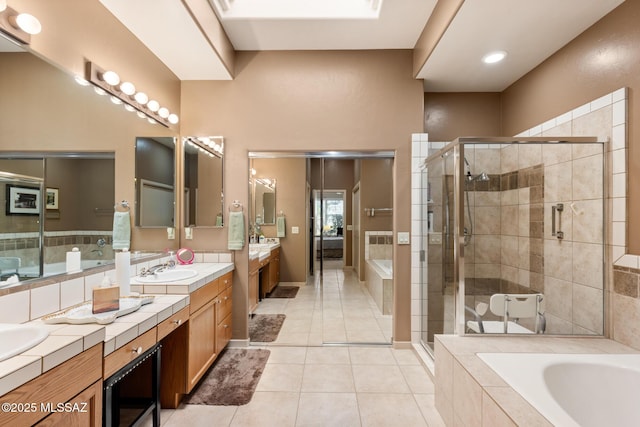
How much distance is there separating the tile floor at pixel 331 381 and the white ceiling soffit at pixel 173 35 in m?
2.49

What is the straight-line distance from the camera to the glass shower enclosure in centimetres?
204

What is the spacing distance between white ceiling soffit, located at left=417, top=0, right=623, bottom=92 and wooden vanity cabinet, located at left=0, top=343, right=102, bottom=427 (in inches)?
110

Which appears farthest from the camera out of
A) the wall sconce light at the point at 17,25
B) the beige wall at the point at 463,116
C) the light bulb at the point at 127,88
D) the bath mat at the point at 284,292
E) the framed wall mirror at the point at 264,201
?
the bath mat at the point at 284,292

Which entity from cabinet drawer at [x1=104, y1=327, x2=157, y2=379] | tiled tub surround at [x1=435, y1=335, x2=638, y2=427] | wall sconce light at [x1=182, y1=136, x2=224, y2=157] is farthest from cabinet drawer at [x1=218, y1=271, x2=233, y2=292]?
tiled tub surround at [x1=435, y1=335, x2=638, y2=427]

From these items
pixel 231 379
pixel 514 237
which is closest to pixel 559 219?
pixel 514 237

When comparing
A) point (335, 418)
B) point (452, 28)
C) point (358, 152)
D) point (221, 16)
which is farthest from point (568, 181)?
point (221, 16)

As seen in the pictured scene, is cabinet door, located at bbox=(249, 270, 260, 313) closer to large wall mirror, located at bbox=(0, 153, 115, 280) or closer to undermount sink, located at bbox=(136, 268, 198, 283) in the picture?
undermount sink, located at bbox=(136, 268, 198, 283)

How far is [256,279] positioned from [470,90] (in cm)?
329

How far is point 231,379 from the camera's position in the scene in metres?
2.28

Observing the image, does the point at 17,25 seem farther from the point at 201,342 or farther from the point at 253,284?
the point at 253,284

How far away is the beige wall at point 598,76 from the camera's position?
1.77 m

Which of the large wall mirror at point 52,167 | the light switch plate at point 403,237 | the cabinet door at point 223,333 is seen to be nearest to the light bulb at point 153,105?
the large wall mirror at point 52,167

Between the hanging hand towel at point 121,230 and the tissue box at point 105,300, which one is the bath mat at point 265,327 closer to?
the hanging hand towel at point 121,230

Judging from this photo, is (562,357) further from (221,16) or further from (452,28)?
(221,16)
